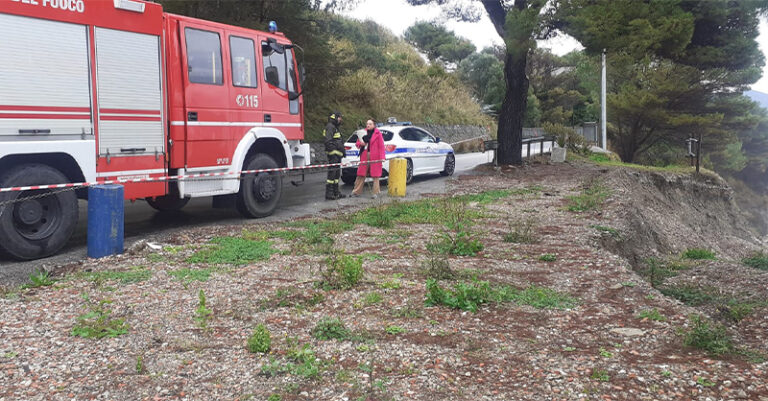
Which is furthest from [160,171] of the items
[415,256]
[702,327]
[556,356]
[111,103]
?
[702,327]

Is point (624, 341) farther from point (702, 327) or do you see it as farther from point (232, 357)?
point (232, 357)

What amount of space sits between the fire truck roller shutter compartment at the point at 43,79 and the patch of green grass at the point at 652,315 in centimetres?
687

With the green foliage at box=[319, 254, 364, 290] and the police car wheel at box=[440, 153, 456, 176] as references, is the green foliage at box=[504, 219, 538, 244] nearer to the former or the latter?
the green foliage at box=[319, 254, 364, 290]

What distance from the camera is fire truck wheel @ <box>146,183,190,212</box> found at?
9352 millimetres

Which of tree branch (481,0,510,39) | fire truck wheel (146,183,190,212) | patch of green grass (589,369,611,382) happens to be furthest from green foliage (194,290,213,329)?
tree branch (481,0,510,39)

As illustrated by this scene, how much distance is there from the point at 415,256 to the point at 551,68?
156 ft

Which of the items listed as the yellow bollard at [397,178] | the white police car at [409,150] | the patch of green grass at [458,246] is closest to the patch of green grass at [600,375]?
the patch of green grass at [458,246]

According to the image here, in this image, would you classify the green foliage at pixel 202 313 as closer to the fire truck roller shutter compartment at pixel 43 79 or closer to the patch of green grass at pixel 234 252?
the patch of green grass at pixel 234 252

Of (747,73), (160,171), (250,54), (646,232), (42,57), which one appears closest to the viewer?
(42,57)

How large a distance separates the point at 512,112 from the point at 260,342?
16.9 metres

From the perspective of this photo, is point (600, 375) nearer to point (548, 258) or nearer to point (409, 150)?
point (548, 258)

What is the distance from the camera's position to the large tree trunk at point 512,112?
1970cm

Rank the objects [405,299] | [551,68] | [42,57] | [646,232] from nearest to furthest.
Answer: [405,299]
[42,57]
[646,232]
[551,68]

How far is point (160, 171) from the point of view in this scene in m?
8.97
